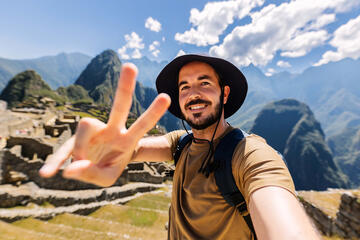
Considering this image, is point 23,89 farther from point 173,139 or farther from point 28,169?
point 173,139

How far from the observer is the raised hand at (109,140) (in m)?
1.43

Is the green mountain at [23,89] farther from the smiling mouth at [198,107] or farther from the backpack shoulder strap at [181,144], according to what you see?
the smiling mouth at [198,107]

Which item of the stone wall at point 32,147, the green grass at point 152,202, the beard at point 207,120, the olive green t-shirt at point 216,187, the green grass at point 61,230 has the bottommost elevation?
the green grass at point 152,202

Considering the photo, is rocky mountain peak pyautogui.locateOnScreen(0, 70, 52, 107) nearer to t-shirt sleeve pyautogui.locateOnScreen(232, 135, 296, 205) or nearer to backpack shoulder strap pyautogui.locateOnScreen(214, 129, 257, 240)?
backpack shoulder strap pyautogui.locateOnScreen(214, 129, 257, 240)

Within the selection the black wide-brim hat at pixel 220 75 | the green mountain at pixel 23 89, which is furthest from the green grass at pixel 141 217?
the green mountain at pixel 23 89

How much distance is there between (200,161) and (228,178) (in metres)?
0.49

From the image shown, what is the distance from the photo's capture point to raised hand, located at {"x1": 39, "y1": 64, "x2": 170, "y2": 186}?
4.70ft

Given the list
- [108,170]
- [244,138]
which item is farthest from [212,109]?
[108,170]

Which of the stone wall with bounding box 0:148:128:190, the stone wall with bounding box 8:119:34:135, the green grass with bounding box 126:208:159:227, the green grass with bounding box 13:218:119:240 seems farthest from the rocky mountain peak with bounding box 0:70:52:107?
the green grass with bounding box 126:208:159:227

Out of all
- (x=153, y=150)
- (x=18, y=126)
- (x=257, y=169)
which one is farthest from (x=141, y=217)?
(x=18, y=126)

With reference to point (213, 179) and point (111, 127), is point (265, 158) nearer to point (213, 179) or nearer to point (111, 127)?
point (213, 179)

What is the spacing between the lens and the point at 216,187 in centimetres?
193

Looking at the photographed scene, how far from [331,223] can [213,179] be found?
509 inches

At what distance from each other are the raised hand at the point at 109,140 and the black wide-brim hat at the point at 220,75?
1.19 metres
